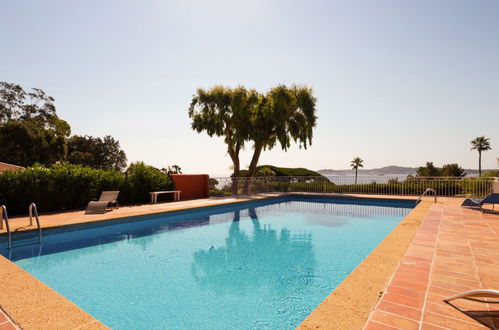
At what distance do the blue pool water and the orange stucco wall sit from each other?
3.38m

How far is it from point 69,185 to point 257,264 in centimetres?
762

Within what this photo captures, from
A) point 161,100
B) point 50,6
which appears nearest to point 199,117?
point 161,100

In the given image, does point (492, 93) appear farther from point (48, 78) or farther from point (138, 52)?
point (48, 78)

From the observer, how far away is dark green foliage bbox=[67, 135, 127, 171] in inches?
1325

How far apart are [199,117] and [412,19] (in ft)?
44.0

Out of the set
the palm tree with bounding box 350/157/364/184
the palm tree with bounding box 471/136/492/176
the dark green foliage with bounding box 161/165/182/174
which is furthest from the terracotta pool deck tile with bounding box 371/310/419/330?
the palm tree with bounding box 471/136/492/176

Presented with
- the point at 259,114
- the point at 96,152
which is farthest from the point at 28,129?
the point at 259,114

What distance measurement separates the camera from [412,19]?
9.88 meters

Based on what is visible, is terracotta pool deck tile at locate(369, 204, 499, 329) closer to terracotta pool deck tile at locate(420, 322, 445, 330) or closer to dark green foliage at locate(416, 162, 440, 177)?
terracotta pool deck tile at locate(420, 322, 445, 330)

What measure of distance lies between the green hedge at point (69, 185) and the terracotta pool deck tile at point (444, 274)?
998cm

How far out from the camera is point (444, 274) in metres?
3.31

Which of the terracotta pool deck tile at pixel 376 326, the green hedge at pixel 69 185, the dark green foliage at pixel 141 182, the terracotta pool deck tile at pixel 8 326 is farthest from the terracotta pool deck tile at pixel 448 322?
the dark green foliage at pixel 141 182

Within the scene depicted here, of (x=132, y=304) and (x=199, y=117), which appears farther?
(x=199, y=117)

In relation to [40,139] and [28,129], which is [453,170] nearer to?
[40,139]
